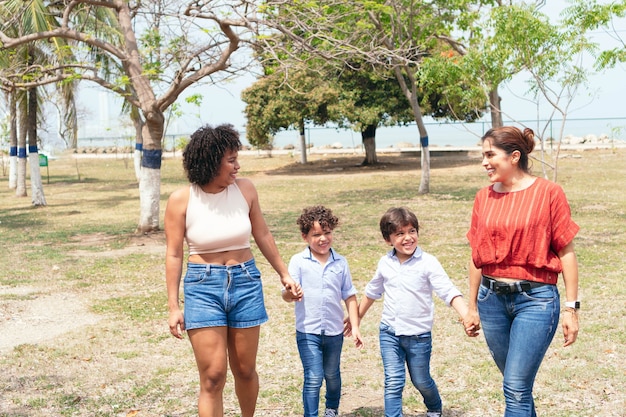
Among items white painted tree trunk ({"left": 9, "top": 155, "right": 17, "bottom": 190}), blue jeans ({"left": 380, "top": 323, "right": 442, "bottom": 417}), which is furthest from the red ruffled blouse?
white painted tree trunk ({"left": 9, "top": 155, "right": 17, "bottom": 190})

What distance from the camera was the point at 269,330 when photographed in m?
7.00

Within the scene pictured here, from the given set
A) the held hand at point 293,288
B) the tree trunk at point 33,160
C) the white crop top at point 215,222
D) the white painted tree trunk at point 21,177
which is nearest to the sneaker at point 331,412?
the held hand at point 293,288

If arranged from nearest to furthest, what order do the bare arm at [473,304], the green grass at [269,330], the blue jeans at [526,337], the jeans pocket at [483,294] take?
the blue jeans at [526,337] < the jeans pocket at [483,294] < the bare arm at [473,304] < the green grass at [269,330]

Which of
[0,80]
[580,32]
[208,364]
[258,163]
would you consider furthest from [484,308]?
[258,163]

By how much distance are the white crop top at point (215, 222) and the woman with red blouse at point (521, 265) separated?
1174 mm

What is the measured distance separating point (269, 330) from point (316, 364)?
9.36 feet

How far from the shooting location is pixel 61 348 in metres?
6.65

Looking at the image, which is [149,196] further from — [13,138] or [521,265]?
[13,138]

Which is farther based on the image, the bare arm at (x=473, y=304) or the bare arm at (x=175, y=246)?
the bare arm at (x=175, y=246)

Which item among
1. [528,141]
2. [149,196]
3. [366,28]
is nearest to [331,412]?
[528,141]

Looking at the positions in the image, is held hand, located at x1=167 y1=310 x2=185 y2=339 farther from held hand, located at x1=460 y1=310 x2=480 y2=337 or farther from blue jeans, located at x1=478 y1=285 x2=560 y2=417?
blue jeans, located at x1=478 y1=285 x2=560 y2=417

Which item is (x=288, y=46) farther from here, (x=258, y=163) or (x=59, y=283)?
(x=258, y=163)

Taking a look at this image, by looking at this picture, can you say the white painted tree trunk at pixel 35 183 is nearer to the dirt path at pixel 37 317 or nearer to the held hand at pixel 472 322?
the dirt path at pixel 37 317

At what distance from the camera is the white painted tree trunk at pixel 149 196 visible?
43.2 feet
